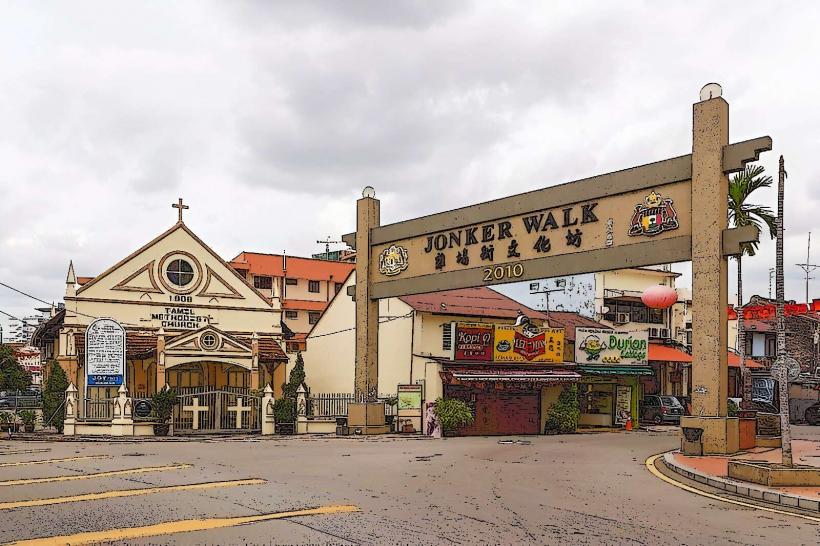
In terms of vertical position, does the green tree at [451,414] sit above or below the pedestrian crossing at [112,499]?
below

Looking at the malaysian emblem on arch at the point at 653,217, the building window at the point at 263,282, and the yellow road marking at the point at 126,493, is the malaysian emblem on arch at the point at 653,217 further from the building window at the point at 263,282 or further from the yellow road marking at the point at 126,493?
the building window at the point at 263,282

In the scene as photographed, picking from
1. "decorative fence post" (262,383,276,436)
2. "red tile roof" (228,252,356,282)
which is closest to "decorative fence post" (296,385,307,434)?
"decorative fence post" (262,383,276,436)

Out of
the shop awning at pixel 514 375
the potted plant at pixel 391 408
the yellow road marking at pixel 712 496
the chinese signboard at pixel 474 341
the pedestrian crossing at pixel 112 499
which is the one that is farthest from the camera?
the chinese signboard at pixel 474 341

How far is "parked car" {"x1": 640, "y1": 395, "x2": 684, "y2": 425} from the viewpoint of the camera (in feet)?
125

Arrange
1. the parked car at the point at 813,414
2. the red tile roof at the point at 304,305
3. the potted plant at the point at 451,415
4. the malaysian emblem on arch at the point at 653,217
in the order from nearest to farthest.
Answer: the malaysian emblem on arch at the point at 653,217
the potted plant at the point at 451,415
the parked car at the point at 813,414
the red tile roof at the point at 304,305

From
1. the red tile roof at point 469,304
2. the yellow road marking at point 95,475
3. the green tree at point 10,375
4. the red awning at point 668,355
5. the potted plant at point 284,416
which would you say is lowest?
the green tree at point 10,375

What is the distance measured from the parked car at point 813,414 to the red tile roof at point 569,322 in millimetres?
9659

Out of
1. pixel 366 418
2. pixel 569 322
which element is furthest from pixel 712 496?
pixel 569 322

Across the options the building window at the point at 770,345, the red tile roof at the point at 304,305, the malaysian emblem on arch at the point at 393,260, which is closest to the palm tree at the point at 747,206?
the malaysian emblem on arch at the point at 393,260

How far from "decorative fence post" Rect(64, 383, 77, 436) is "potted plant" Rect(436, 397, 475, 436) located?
11656mm

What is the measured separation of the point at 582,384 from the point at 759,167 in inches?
532

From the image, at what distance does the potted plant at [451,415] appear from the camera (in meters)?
27.7

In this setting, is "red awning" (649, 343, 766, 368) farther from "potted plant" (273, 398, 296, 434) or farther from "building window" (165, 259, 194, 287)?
"building window" (165, 259, 194, 287)

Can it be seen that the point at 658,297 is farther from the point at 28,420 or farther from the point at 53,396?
the point at 28,420
